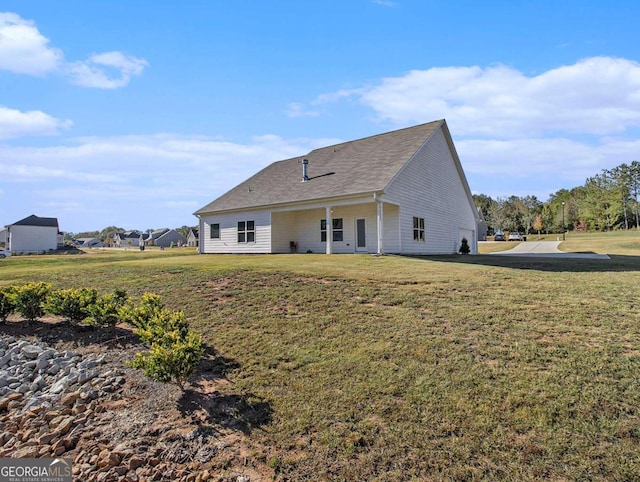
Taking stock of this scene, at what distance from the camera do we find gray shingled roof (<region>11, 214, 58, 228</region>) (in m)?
49.5

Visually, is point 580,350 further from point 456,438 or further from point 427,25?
point 427,25

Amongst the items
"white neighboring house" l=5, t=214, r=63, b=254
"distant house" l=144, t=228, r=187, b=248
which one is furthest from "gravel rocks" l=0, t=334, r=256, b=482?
"distant house" l=144, t=228, r=187, b=248

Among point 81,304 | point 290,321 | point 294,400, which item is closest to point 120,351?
point 81,304

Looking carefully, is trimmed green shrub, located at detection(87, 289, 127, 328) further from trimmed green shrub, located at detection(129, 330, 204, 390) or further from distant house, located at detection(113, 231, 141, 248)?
distant house, located at detection(113, 231, 141, 248)

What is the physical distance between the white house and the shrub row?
10.7 meters

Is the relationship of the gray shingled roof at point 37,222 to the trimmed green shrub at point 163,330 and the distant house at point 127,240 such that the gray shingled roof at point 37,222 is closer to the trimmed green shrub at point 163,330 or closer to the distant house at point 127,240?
the distant house at point 127,240

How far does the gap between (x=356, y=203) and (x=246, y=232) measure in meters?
7.64

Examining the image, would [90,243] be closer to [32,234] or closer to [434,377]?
[32,234]

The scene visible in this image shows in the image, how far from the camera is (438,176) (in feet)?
65.6

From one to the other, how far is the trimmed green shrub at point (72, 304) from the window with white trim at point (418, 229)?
46.5 ft

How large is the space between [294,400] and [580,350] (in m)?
3.74

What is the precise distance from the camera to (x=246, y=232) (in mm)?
20750

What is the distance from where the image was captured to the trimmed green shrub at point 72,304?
6.81m

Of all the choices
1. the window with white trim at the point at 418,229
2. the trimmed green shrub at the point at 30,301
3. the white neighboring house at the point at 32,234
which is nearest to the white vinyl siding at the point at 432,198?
the window with white trim at the point at 418,229
